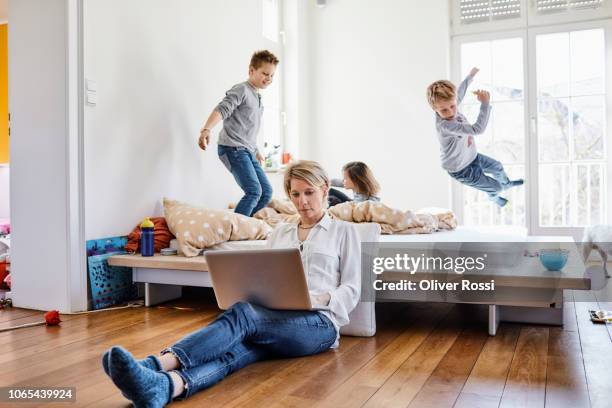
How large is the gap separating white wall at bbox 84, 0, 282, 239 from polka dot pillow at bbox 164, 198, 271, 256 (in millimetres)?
318

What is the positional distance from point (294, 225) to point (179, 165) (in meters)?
1.79

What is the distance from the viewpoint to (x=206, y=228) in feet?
10.0

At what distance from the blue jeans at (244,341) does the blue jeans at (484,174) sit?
208cm

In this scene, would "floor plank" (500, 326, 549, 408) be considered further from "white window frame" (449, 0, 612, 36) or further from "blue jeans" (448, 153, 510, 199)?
"white window frame" (449, 0, 612, 36)

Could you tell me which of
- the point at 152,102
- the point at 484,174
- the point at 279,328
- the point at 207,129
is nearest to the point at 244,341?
the point at 279,328

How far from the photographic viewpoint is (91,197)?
9.73 feet

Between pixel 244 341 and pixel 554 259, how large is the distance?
4.28ft

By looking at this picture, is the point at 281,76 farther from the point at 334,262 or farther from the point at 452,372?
the point at 452,372

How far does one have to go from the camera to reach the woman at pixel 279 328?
4.71 ft

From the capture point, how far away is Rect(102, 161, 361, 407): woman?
1436 mm

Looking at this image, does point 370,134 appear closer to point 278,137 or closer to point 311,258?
point 278,137

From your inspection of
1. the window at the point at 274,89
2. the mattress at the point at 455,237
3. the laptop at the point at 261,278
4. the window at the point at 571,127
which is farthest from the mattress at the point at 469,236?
the window at the point at 274,89

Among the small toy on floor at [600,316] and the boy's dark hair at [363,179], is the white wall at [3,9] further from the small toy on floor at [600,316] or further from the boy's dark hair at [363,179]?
the small toy on floor at [600,316]

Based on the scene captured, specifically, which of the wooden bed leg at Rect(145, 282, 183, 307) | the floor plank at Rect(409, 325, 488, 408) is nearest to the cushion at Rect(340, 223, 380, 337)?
the floor plank at Rect(409, 325, 488, 408)
